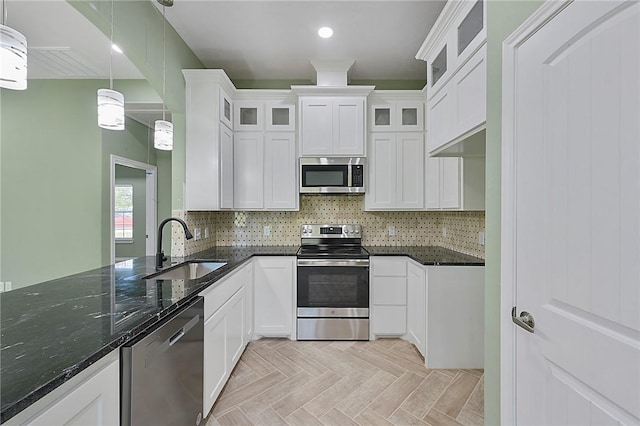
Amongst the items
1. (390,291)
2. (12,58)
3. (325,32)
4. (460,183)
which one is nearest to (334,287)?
(390,291)

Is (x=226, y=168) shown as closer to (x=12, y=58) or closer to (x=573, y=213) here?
(x=12, y=58)

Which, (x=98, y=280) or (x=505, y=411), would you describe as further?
(x=98, y=280)

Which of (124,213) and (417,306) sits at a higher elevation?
(124,213)

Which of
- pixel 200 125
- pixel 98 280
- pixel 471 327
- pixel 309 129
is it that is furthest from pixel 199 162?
pixel 471 327

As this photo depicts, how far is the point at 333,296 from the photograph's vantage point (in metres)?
2.99

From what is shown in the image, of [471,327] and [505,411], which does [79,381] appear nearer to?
[505,411]

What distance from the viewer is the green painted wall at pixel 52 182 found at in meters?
2.80

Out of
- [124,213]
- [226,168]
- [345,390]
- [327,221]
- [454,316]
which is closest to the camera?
[345,390]

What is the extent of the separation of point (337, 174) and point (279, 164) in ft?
2.26

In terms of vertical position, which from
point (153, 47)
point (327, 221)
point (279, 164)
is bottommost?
point (327, 221)

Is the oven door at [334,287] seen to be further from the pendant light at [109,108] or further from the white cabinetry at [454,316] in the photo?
the pendant light at [109,108]

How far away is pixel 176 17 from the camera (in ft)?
8.14

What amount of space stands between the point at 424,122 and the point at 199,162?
252 centimetres

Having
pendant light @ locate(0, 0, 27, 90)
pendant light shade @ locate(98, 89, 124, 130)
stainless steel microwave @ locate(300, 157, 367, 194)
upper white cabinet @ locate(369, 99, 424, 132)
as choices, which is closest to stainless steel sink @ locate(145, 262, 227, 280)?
pendant light shade @ locate(98, 89, 124, 130)
